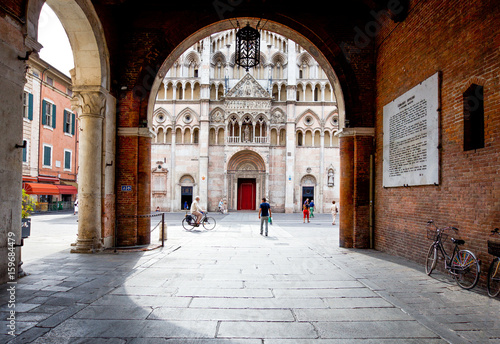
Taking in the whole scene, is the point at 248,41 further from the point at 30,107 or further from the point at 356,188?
the point at 30,107

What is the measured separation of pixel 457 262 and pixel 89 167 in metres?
8.80

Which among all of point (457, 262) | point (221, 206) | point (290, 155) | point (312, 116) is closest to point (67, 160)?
point (221, 206)

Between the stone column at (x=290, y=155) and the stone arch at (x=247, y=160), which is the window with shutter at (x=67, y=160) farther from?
the stone column at (x=290, y=155)

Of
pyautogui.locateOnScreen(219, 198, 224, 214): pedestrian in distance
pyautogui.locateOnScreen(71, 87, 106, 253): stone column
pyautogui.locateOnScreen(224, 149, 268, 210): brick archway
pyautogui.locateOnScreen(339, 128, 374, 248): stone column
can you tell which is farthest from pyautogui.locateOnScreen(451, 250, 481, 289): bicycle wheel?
pyautogui.locateOnScreen(224, 149, 268, 210): brick archway

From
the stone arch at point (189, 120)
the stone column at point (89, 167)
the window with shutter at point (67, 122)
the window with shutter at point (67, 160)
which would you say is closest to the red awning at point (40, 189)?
the window with shutter at point (67, 160)

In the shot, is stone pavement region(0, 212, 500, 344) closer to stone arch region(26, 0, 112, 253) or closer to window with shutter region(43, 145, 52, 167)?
stone arch region(26, 0, 112, 253)

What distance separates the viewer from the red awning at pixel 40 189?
25.1 m

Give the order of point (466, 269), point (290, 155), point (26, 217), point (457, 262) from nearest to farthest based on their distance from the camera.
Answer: point (466, 269) < point (457, 262) < point (26, 217) < point (290, 155)

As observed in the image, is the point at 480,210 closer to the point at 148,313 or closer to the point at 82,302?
the point at 148,313

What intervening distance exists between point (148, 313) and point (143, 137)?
717 cm

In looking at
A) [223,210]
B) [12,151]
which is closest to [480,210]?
[12,151]

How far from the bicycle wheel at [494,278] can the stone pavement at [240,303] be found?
0.14 metres

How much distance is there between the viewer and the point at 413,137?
8695 millimetres

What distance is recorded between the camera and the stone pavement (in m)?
4.09
